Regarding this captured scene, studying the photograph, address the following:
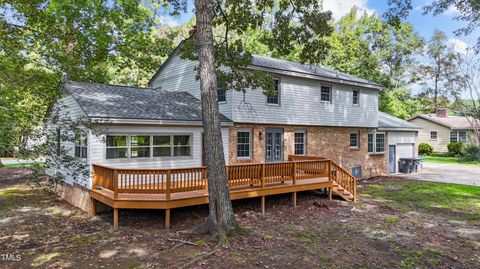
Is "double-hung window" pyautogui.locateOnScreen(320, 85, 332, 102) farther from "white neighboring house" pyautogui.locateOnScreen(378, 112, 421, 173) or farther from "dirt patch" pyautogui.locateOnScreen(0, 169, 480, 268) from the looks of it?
"dirt patch" pyautogui.locateOnScreen(0, 169, 480, 268)

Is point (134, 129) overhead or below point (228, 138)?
overhead

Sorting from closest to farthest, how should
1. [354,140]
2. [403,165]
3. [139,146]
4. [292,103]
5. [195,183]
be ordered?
[195,183], [139,146], [292,103], [354,140], [403,165]

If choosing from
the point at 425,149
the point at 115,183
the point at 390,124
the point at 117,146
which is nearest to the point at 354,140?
the point at 390,124

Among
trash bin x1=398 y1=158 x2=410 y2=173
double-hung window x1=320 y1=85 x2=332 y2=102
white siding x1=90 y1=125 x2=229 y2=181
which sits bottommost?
trash bin x1=398 y1=158 x2=410 y2=173

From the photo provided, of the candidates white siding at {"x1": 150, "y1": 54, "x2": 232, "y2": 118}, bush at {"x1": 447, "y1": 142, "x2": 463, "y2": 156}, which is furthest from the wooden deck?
bush at {"x1": 447, "y1": 142, "x2": 463, "y2": 156}

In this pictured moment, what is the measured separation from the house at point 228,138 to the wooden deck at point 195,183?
0.03 metres

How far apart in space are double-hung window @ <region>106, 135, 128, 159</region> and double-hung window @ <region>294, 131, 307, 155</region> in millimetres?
8399

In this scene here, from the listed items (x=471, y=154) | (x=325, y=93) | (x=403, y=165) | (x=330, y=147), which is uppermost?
(x=325, y=93)

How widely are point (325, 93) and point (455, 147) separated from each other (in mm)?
24429

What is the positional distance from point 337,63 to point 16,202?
29.4 metres

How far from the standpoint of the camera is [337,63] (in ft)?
106

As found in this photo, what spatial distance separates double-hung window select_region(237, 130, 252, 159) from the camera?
13844 mm

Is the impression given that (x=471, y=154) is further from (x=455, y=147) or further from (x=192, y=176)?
(x=192, y=176)

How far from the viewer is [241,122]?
1348 centimetres
